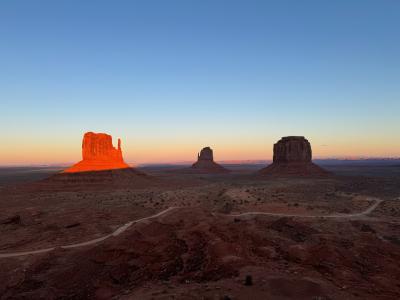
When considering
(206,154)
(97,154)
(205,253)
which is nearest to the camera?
(205,253)

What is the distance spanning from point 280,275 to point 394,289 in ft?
20.1

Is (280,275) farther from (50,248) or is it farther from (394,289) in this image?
(50,248)

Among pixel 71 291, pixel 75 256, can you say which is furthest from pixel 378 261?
pixel 75 256

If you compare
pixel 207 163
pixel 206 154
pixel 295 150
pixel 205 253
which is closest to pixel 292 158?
pixel 295 150

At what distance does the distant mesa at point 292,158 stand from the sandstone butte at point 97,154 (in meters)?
63.5

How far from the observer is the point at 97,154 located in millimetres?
92625

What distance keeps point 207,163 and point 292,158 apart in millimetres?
69327

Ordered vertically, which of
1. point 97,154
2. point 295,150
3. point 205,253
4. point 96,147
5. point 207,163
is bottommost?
point 205,253

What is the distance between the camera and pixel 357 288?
1633cm

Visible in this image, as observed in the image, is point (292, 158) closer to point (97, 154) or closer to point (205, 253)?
point (97, 154)

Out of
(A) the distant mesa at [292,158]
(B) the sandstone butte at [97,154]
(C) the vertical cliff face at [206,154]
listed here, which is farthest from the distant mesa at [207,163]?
(B) the sandstone butte at [97,154]

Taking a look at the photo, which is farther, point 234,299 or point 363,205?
point 363,205

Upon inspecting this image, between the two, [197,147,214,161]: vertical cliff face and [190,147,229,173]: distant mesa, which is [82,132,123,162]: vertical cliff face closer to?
[190,147,229,173]: distant mesa

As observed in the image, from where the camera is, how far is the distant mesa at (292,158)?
397ft
